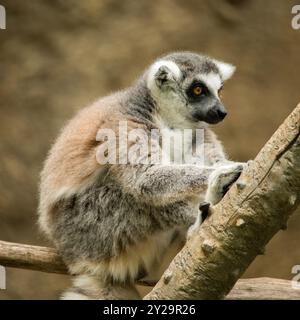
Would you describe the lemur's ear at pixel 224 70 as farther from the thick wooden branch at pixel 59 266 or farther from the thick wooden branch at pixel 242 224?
the thick wooden branch at pixel 242 224

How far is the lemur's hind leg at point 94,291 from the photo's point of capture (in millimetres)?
3693

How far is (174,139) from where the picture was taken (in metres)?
3.93

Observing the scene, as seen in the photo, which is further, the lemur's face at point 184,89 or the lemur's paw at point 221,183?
the lemur's face at point 184,89

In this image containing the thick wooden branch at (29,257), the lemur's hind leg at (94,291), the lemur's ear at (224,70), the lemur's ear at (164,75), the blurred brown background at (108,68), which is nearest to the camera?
the lemur's hind leg at (94,291)

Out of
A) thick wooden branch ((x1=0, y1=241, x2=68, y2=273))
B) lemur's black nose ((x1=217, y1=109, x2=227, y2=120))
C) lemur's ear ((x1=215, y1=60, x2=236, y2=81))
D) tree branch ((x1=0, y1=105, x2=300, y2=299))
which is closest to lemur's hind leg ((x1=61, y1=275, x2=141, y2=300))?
thick wooden branch ((x1=0, y1=241, x2=68, y2=273))

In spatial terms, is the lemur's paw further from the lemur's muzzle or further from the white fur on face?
the white fur on face

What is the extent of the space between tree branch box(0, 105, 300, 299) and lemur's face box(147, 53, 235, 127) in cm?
134

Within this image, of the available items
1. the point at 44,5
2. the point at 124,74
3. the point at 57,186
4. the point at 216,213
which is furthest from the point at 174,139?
the point at 44,5

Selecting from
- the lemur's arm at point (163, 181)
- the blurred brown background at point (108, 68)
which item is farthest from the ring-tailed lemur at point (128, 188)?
the blurred brown background at point (108, 68)

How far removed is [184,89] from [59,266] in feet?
4.64

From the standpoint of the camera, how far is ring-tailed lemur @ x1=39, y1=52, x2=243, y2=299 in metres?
3.59

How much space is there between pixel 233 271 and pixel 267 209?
0.36 metres

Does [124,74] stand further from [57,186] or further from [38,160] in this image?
[57,186]

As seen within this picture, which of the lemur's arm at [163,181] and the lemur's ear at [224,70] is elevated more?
the lemur's ear at [224,70]
